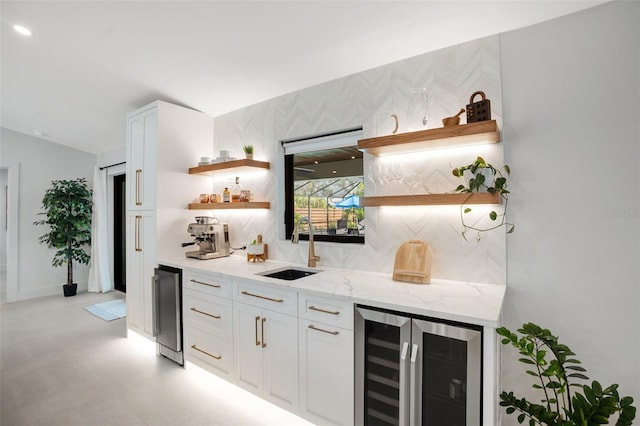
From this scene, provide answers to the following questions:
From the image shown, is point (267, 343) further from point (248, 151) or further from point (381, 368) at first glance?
point (248, 151)

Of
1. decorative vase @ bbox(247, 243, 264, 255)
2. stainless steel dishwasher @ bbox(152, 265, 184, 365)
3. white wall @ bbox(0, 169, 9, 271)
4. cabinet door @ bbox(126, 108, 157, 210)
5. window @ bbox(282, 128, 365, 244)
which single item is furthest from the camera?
white wall @ bbox(0, 169, 9, 271)

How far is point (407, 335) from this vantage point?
5.08 feet

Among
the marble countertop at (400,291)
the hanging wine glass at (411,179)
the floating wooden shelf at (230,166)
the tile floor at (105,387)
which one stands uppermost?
the floating wooden shelf at (230,166)

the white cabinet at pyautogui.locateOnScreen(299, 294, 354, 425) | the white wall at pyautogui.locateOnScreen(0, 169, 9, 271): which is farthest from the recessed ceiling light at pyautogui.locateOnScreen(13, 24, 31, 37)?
the white wall at pyautogui.locateOnScreen(0, 169, 9, 271)

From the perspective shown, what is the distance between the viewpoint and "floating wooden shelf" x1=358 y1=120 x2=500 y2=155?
1716 millimetres

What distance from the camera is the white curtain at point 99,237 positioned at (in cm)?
518

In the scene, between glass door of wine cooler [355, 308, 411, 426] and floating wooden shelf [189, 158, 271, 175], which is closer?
glass door of wine cooler [355, 308, 411, 426]

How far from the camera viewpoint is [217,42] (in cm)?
230

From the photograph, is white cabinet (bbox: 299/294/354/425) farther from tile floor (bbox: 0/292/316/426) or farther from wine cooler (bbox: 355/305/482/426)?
tile floor (bbox: 0/292/316/426)

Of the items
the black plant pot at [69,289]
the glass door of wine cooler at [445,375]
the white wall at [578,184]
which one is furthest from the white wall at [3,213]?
the white wall at [578,184]

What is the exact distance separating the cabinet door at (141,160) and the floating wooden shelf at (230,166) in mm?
414

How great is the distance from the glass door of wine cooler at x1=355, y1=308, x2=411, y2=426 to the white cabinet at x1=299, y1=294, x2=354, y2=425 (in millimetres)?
55

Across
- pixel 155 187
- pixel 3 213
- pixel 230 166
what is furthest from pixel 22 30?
pixel 3 213

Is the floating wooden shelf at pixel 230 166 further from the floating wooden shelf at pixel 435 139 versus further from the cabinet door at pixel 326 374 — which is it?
the cabinet door at pixel 326 374
